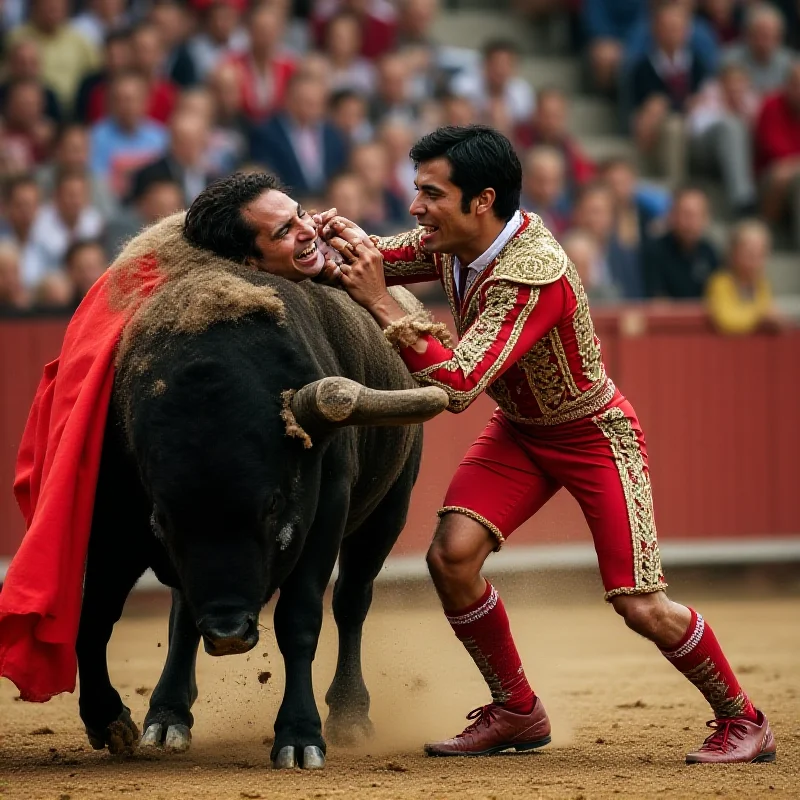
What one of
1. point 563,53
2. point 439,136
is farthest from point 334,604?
point 563,53

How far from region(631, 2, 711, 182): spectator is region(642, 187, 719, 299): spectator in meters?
1.56

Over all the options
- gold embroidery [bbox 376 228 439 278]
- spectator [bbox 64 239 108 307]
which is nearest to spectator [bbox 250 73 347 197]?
spectator [bbox 64 239 108 307]

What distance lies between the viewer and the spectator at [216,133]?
376 inches

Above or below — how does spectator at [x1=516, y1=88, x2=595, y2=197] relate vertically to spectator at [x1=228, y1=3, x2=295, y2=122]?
below

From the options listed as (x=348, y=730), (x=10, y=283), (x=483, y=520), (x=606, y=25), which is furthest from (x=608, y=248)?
(x=483, y=520)

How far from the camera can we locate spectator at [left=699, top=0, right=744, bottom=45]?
42.0 ft

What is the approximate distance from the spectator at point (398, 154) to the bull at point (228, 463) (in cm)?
518

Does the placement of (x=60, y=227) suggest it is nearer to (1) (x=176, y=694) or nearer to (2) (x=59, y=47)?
(2) (x=59, y=47)

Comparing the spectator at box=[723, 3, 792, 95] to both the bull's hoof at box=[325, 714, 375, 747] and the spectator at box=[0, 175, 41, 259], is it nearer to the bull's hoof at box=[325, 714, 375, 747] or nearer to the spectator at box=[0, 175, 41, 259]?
the spectator at box=[0, 175, 41, 259]

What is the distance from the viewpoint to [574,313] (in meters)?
4.62

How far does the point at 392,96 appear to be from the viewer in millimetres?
10727

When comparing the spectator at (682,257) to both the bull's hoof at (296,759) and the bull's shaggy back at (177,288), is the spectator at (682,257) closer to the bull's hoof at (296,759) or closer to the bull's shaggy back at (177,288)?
the bull's shaggy back at (177,288)

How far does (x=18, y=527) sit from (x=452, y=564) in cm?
443

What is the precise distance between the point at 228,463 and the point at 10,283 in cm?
465
